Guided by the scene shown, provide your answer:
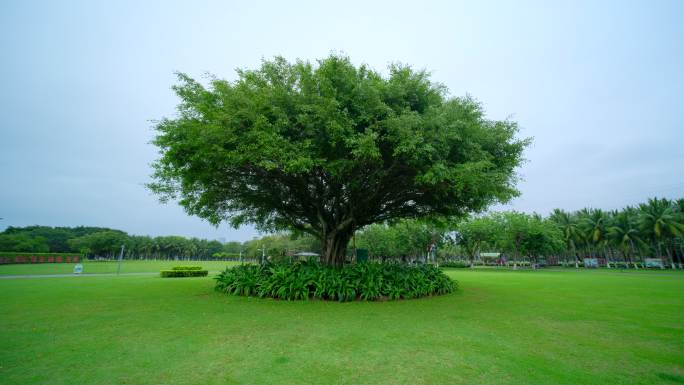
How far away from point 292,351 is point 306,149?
20.4 feet

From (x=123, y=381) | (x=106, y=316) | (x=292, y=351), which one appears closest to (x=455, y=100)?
(x=292, y=351)

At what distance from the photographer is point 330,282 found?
40.2 ft

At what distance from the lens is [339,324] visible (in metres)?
8.10

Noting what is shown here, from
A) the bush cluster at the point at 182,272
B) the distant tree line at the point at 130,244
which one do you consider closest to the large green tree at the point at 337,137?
the bush cluster at the point at 182,272

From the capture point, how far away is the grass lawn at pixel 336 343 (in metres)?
4.79

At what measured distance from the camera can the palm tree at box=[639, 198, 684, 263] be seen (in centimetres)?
4481

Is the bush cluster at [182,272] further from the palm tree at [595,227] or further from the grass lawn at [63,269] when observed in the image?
the palm tree at [595,227]

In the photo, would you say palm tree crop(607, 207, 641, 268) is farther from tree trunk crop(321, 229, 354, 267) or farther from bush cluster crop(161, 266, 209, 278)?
bush cluster crop(161, 266, 209, 278)

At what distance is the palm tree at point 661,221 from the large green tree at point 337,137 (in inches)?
1974

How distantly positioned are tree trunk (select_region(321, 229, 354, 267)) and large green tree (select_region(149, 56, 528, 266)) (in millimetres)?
2137

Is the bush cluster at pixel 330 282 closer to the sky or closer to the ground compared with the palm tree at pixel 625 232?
closer to the ground

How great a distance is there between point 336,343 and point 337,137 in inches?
230

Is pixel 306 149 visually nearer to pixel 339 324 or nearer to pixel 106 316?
pixel 339 324

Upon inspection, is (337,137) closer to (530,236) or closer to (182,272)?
(182,272)
